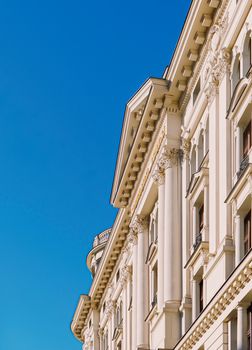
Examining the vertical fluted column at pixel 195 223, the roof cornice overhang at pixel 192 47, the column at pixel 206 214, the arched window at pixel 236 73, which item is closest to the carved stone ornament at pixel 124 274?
the roof cornice overhang at pixel 192 47

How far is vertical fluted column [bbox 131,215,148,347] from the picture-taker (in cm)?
5044

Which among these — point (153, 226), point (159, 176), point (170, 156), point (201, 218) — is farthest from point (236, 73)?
point (153, 226)

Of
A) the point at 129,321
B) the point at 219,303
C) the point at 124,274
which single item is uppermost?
the point at 124,274

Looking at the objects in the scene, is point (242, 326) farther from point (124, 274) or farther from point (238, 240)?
point (124, 274)

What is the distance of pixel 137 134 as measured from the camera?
164ft

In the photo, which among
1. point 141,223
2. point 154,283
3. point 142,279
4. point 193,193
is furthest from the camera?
point 141,223

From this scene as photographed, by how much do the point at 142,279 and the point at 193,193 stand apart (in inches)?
441

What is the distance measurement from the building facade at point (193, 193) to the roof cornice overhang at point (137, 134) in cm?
6

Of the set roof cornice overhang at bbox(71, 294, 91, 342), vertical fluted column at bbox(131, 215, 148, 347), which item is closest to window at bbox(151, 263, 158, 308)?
vertical fluted column at bbox(131, 215, 148, 347)

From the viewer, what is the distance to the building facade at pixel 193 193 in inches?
1342

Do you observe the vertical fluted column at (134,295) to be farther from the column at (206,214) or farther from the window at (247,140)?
the window at (247,140)

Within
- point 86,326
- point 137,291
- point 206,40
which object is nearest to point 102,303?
point 86,326

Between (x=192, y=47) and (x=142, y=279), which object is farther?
(x=142, y=279)

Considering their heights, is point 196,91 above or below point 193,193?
above
